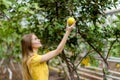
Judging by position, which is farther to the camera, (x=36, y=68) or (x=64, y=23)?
(x=64, y=23)

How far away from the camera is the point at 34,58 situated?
10.1 feet

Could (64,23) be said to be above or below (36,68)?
above

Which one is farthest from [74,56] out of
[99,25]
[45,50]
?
[99,25]

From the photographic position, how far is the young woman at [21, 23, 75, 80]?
9.97 feet

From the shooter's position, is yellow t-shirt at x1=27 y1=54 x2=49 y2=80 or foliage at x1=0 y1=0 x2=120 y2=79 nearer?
yellow t-shirt at x1=27 y1=54 x2=49 y2=80

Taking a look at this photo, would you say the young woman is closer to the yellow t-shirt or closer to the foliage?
the yellow t-shirt

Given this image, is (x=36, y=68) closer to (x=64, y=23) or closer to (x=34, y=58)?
(x=34, y=58)

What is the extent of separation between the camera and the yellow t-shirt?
3072mm

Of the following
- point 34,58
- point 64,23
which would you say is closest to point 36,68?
point 34,58

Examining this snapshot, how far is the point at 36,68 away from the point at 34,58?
10 centimetres

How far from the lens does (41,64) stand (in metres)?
3.09

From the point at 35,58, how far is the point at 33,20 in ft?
3.45

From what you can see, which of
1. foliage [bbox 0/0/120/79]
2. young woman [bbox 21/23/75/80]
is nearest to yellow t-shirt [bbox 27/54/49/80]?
young woman [bbox 21/23/75/80]

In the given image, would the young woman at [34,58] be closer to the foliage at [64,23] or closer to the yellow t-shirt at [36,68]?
the yellow t-shirt at [36,68]
